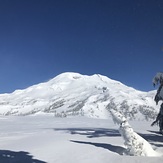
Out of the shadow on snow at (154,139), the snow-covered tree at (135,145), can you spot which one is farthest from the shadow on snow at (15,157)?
the shadow on snow at (154,139)

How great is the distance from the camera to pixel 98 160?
473 inches

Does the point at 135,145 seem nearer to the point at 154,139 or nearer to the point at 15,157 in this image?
the point at 15,157

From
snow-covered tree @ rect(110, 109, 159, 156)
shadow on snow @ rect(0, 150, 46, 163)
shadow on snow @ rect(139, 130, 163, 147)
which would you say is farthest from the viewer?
shadow on snow @ rect(139, 130, 163, 147)

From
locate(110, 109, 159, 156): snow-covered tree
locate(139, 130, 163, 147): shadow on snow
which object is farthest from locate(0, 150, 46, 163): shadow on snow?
locate(139, 130, 163, 147): shadow on snow

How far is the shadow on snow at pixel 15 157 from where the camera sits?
12.2 m

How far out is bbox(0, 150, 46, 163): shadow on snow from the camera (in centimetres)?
1216

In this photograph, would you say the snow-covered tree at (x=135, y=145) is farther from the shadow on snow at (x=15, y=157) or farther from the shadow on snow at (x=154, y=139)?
the shadow on snow at (x=15, y=157)

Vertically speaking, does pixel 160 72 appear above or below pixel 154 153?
above

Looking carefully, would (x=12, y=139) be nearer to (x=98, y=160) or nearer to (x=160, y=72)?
(x=98, y=160)

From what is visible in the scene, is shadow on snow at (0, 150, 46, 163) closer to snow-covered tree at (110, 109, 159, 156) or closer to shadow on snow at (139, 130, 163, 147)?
snow-covered tree at (110, 109, 159, 156)

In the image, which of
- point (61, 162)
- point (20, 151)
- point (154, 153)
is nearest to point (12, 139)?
point (20, 151)

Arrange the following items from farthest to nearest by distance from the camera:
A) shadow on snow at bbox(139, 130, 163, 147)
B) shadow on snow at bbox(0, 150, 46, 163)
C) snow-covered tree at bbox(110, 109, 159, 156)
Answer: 1. shadow on snow at bbox(139, 130, 163, 147)
2. snow-covered tree at bbox(110, 109, 159, 156)
3. shadow on snow at bbox(0, 150, 46, 163)

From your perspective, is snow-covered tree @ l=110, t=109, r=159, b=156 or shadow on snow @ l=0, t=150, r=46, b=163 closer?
shadow on snow @ l=0, t=150, r=46, b=163

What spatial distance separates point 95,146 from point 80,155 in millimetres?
1967
